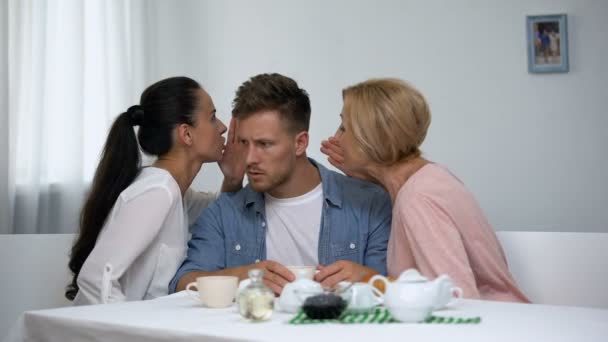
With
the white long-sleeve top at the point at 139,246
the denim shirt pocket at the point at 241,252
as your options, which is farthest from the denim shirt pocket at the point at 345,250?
the white long-sleeve top at the point at 139,246

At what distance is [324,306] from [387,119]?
863 mm

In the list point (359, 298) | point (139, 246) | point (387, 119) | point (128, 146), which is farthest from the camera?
point (128, 146)

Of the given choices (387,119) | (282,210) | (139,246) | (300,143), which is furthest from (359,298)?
(300,143)

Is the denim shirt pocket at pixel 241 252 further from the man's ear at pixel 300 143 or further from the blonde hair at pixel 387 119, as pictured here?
the blonde hair at pixel 387 119

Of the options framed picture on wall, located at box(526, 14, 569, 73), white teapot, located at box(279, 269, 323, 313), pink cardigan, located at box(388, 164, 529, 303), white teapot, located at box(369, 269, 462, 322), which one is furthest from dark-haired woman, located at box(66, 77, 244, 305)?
framed picture on wall, located at box(526, 14, 569, 73)

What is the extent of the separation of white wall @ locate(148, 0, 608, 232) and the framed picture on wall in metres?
0.04

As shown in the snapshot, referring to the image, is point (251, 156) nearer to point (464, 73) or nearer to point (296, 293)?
point (296, 293)

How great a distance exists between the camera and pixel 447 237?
5.84ft

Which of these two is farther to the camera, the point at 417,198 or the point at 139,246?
the point at 139,246

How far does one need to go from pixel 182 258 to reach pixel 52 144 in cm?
156

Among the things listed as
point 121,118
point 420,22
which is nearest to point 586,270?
point 121,118

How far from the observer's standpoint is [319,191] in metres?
2.43

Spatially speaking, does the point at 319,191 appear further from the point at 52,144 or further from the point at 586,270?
the point at 52,144

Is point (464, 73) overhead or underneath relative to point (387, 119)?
overhead
